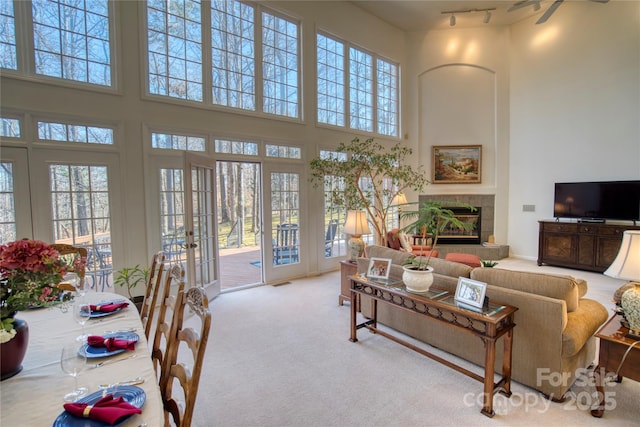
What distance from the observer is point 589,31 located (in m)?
6.06

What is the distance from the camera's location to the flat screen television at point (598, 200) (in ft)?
17.7

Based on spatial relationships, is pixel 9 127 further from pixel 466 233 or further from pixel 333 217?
pixel 466 233

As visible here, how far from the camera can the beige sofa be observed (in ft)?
7.19

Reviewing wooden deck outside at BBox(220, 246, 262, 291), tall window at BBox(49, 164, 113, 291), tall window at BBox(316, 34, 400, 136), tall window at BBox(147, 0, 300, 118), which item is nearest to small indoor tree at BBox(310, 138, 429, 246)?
tall window at BBox(316, 34, 400, 136)

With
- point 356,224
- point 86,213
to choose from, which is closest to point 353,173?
point 356,224

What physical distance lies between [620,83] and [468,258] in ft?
14.9

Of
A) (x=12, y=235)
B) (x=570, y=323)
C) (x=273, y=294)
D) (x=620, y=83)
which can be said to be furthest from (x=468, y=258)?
(x=12, y=235)

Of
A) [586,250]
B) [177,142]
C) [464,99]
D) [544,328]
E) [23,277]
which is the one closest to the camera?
[23,277]

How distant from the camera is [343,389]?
7.89 feet

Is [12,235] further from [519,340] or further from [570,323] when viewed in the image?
[570,323]

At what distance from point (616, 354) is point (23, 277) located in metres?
3.18

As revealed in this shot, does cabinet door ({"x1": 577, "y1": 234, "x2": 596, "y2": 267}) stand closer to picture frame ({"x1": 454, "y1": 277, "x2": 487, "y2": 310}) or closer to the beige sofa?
the beige sofa

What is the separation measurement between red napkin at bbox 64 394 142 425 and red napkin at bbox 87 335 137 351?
44 centimetres

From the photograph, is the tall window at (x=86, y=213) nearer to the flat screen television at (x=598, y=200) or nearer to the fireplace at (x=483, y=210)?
the fireplace at (x=483, y=210)
